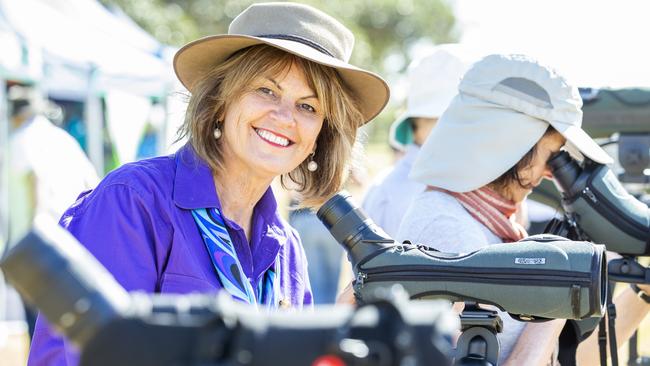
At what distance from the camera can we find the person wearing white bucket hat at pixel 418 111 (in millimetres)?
3283

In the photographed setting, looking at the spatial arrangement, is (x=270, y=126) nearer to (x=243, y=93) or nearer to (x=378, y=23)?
(x=243, y=93)

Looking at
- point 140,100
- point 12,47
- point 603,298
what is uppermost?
point 140,100

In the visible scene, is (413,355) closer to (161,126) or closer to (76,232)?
(76,232)

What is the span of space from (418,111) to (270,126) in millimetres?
1465

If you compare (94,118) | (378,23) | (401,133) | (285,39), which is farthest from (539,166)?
(378,23)

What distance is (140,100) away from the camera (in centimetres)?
772

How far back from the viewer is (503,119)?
2160mm

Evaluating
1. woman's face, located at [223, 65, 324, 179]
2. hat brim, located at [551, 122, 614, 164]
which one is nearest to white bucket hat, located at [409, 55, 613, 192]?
hat brim, located at [551, 122, 614, 164]


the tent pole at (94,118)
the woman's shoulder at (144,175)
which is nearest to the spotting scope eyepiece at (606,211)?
the woman's shoulder at (144,175)

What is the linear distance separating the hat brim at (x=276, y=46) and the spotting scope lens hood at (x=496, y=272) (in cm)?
60

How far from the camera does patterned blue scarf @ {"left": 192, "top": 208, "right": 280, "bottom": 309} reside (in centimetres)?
183

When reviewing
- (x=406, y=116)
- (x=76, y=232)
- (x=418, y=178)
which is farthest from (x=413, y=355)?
(x=406, y=116)

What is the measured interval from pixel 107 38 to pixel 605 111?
510 centimetres

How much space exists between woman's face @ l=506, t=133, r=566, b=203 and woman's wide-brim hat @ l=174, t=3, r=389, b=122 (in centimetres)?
43
